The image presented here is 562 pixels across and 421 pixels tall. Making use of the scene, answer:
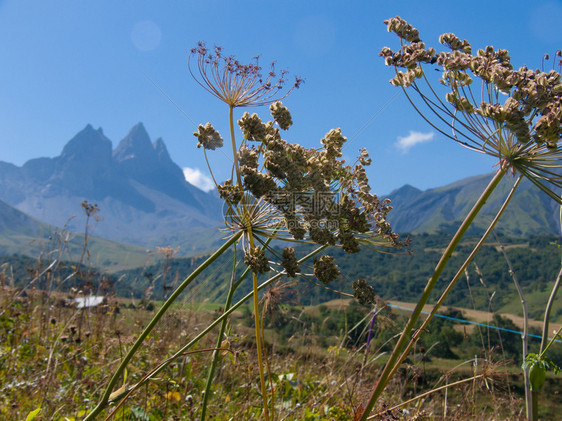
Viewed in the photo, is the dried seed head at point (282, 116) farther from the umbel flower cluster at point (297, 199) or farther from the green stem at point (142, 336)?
the green stem at point (142, 336)

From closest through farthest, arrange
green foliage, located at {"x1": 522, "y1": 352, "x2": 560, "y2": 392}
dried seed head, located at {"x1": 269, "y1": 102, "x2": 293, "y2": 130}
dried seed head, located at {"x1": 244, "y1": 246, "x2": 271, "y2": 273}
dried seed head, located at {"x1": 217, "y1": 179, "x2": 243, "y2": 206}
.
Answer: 1. dried seed head, located at {"x1": 244, "y1": 246, "x2": 271, "y2": 273}
2. dried seed head, located at {"x1": 217, "y1": 179, "x2": 243, "y2": 206}
3. green foliage, located at {"x1": 522, "y1": 352, "x2": 560, "y2": 392}
4. dried seed head, located at {"x1": 269, "y1": 102, "x2": 293, "y2": 130}

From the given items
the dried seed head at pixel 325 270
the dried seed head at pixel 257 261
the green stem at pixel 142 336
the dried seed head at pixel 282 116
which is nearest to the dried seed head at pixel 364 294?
the dried seed head at pixel 325 270

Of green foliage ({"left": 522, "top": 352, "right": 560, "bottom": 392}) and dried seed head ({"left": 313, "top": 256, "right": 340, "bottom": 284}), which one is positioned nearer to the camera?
dried seed head ({"left": 313, "top": 256, "right": 340, "bottom": 284})

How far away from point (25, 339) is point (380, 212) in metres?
7.05

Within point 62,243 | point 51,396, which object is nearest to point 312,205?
point 51,396

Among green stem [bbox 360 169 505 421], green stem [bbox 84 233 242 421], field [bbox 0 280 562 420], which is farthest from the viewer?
field [bbox 0 280 562 420]

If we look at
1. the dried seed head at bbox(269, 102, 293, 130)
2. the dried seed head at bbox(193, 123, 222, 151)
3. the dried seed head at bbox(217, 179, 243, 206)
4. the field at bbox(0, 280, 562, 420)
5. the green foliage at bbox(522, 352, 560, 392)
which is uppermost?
the dried seed head at bbox(269, 102, 293, 130)

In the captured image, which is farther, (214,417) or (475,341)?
(475,341)

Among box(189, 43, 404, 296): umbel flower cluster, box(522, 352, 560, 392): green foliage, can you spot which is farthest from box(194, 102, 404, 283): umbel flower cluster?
box(522, 352, 560, 392): green foliage

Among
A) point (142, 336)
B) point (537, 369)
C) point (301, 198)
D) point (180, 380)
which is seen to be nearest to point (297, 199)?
point (301, 198)

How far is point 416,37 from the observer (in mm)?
2887

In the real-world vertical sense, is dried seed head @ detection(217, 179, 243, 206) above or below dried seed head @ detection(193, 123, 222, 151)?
below

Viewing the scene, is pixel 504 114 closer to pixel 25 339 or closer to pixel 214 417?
pixel 214 417

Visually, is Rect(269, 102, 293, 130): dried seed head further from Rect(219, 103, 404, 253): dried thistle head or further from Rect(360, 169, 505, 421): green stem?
Rect(360, 169, 505, 421): green stem
